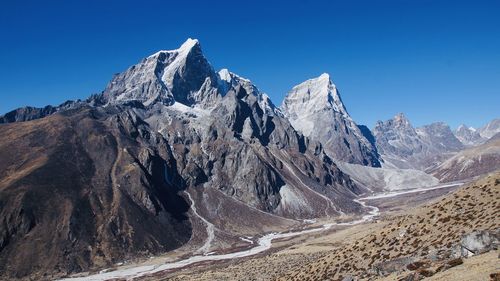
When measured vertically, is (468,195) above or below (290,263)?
above

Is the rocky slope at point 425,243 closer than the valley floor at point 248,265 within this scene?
Yes

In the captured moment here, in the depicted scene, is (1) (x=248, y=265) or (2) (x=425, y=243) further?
(1) (x=248, y=265)

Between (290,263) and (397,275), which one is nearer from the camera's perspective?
(397,275)

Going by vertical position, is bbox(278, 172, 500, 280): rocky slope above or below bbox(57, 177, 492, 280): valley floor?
above

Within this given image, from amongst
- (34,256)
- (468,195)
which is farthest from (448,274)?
(34,256)

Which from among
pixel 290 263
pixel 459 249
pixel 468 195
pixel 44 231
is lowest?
pixel 290 263

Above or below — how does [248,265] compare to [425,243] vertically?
below

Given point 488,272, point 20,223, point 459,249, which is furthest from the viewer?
point 20,223

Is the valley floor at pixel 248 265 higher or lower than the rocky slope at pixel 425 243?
lower

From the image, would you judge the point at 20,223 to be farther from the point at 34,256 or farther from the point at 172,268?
the point at 172,268

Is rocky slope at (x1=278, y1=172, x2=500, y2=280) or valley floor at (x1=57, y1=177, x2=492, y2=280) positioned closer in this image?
rocky slope at (x1=278, y1=172, x2=500, y2=280)

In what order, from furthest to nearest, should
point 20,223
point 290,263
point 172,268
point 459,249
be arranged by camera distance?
point 20,223
point 172,268
point 290,263
point 459,249
